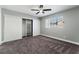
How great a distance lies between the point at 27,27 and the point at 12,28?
1710mm

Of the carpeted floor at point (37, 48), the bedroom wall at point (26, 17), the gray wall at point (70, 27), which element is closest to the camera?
the carpeted floor at point (37, 48)

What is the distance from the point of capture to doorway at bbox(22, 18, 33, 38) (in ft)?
17.6

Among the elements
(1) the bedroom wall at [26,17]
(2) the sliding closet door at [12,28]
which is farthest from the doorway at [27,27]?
(2) the sliding closet door at [12,28]

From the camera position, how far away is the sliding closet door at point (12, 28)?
3828 millimetres

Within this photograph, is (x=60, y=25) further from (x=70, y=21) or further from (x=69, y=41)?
(x=69, y=41)

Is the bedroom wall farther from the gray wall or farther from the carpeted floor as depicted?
the gray wall

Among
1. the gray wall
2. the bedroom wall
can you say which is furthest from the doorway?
the gray wall

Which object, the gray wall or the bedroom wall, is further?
the bedroom wall

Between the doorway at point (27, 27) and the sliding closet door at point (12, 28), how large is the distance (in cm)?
66

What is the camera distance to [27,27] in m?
5.65

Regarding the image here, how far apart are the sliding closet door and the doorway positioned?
66cm

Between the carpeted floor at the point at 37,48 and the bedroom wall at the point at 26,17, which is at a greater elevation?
the bedroom wall at the point at 26,17

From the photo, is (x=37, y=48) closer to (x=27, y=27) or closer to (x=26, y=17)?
(x=27, y=27)

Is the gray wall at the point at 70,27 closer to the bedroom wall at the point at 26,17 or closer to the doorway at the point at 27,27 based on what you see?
the bedroom wall at the point at 26,17
